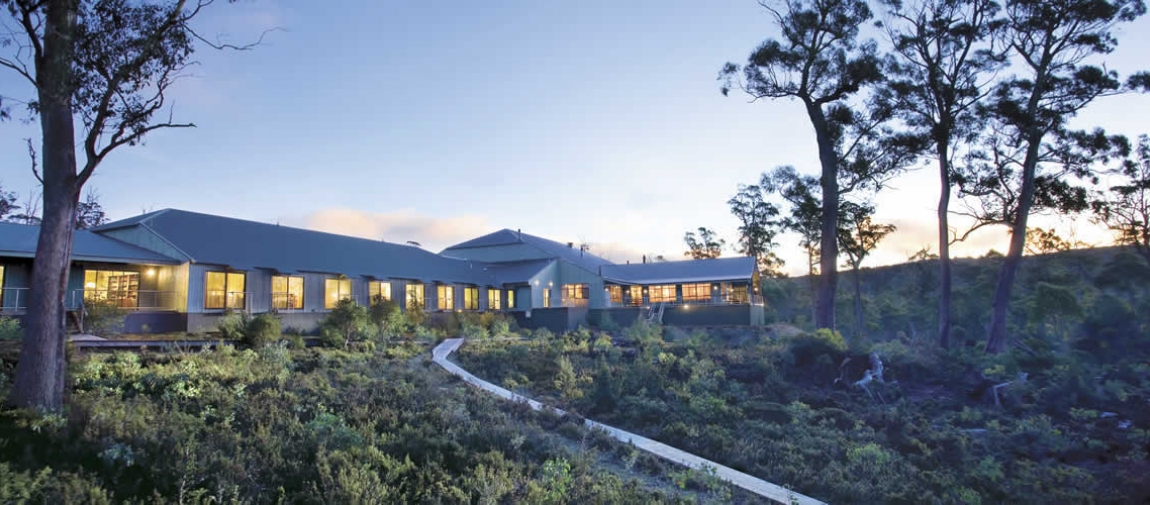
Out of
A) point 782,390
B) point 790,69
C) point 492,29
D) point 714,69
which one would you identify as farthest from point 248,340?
point 790,69

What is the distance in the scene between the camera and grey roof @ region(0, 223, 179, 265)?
1933 centimetres

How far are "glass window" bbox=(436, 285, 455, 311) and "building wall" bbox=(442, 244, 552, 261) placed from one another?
6.48 meters

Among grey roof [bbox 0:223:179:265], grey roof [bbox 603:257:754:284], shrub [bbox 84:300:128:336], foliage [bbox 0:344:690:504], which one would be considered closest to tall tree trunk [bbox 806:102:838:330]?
foliage [bbox 0:344:690:504]

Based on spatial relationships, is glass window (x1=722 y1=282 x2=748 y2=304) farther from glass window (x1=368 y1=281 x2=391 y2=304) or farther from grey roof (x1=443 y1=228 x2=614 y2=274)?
glass window (x1=368 y1=281 x2=391 y2=304)

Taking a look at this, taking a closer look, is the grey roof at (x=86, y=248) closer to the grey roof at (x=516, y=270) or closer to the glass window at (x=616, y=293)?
the grey roof at (x=516, y=270)

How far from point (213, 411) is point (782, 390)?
11.9m

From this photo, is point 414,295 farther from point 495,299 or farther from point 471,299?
point 495,299

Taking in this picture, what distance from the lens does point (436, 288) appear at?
34688mm

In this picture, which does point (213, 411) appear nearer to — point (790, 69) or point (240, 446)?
point (240, 446)

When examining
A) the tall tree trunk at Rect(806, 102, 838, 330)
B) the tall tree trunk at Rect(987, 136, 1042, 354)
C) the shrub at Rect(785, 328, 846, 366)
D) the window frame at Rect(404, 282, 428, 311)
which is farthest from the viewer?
the window frame at Rect(404, 282, 428, 311)

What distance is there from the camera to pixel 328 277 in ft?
94.1

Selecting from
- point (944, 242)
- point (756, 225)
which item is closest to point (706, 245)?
point (756, 225)

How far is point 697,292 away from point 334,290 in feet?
79.4

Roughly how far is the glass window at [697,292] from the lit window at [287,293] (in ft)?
83.9
